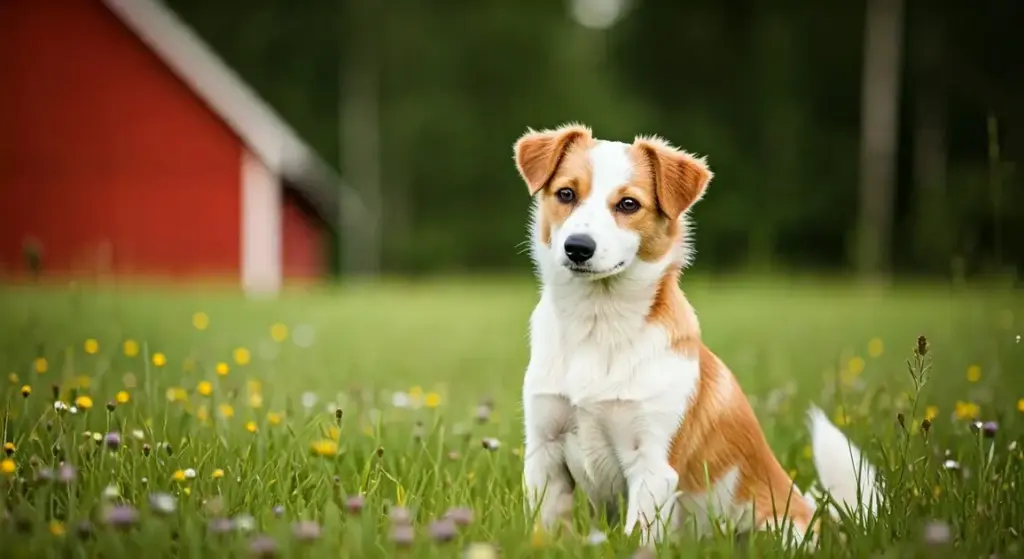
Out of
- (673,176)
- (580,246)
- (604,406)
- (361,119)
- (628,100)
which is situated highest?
(628,100)

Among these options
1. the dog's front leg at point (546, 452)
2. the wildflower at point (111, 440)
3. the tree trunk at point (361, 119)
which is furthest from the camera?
the tree trunk at point (361, 119)

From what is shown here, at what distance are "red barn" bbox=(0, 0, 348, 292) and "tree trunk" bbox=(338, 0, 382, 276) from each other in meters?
11.8

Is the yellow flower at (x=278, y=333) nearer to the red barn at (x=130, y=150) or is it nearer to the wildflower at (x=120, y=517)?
the wildflower at (x=120, y=517)

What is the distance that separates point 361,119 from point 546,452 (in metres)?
27.1

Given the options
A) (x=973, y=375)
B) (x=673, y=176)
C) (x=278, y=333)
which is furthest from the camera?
(x=278, y=333)

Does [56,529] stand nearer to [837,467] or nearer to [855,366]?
[837,467]

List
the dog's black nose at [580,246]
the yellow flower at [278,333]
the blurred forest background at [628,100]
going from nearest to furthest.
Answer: the dog's black nose at [580,246]
the yellow flower at [278,333]
the blurred forest background at [628,100]

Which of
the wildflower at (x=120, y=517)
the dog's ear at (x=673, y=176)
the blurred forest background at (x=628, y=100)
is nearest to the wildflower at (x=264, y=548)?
the wildflower at (x=120, y=517)

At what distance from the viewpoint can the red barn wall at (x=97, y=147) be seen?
1560cm

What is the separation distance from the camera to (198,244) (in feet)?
54.3

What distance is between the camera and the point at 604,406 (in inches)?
129

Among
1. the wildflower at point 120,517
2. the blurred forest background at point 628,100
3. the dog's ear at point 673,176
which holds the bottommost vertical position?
the wildflower at point 120,517

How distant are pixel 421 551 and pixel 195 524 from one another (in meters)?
0.63

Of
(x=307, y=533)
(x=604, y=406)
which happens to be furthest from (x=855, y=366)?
(x=307, y=533)
